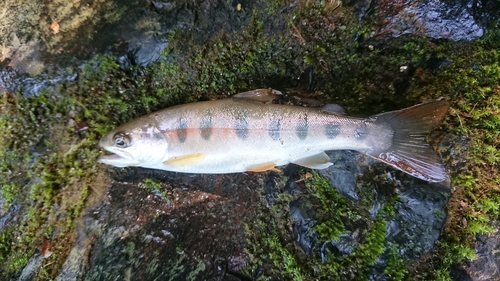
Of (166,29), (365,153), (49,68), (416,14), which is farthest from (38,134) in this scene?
(416,14)

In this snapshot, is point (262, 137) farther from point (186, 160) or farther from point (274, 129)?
point (186, 160)

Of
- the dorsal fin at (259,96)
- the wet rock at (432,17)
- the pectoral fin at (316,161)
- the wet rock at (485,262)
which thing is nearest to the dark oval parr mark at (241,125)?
the dorsal fin at (259,96)

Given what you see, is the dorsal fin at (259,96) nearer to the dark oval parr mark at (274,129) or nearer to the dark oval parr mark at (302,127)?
the dark oval parr mark at (274,129)

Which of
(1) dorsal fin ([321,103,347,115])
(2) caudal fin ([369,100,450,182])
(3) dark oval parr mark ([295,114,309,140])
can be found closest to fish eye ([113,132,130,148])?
(3) dark oval parr mark ([295,114,309,140])

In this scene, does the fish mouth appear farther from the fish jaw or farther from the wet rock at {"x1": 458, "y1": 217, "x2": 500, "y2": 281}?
the wet rock at {"x1": 458, "y1": 217, "x2": 500, "y2": 281}

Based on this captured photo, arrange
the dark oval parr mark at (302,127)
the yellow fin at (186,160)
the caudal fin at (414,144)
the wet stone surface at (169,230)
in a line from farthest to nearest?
1. the wet stone surface at (169,230)
2. the yellow fin at (186,160)
3. the dark oval parr mark at (302,127)
4. the caudal fin at (414,144)

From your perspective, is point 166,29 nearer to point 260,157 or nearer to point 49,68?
point 49,68

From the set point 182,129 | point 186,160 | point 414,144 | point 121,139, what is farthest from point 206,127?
point 414,144
